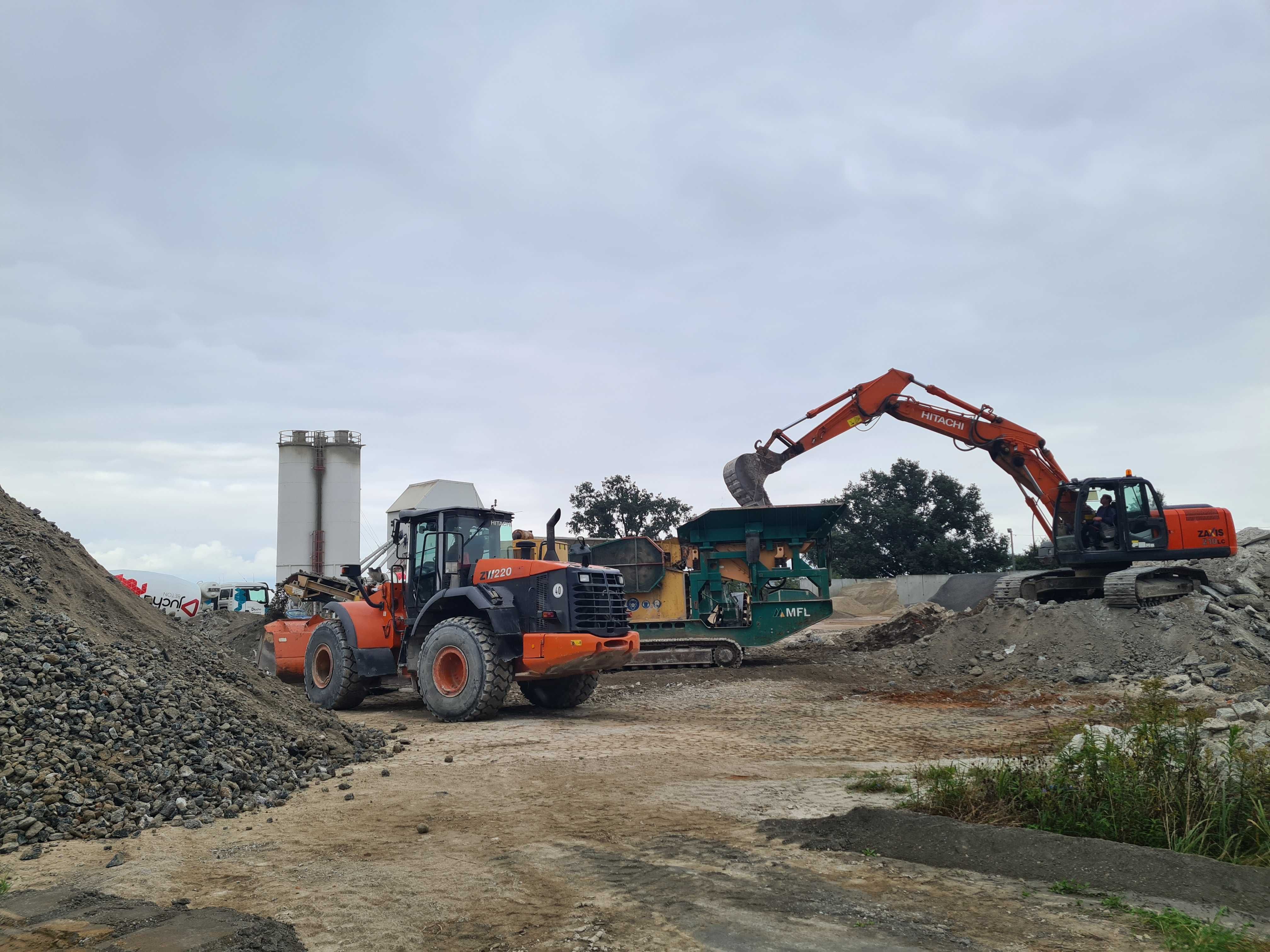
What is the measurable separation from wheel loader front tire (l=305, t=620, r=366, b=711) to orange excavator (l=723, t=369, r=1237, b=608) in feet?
30.1

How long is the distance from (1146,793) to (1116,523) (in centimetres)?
1247

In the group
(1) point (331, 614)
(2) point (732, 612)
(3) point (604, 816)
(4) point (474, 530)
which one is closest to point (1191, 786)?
(3) point (604, 816)

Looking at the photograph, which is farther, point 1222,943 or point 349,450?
point 349,450

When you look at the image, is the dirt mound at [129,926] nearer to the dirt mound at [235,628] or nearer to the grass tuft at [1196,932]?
the grass tuft at [1196,932]

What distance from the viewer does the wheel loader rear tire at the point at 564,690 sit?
12266 millimetres

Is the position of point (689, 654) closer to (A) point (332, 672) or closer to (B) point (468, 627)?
(B) point (468, 627)

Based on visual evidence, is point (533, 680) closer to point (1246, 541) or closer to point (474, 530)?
point (474, 530)

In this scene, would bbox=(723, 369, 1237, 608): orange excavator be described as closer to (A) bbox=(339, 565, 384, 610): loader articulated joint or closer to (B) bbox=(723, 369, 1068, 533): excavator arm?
(B) bbox=(723, 369, 1068, 533): excavator arm

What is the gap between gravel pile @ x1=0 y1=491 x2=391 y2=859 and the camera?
19.0ft

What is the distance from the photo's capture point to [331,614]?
12.9 meters

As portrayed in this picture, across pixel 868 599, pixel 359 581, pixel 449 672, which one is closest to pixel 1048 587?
pixel 449 672

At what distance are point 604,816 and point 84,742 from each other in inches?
145

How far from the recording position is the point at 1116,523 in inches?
633

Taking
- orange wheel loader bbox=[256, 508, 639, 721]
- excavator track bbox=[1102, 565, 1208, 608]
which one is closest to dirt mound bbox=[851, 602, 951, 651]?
excavator track bbox=[1102, 565, 1208, 608]
